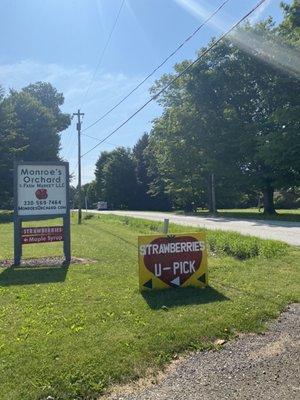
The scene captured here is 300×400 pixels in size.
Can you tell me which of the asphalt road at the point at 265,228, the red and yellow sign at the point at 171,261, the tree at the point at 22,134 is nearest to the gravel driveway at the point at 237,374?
the red and yellow sign at the point at 171,261

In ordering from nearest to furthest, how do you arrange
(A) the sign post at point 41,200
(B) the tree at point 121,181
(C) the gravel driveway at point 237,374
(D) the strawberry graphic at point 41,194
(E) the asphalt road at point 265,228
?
1. (C) the gravel driveway at point 237,374
2. (A) the sign post at point 41,200
3. (D) the strawberry graphic at point 41,194
4. (E) the asphalt road at point 265,228
5. (B) the tree at point 121,181

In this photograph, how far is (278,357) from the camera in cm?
471

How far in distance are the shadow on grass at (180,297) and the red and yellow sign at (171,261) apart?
181 millimetres

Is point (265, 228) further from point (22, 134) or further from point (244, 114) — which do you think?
point (22, 134)

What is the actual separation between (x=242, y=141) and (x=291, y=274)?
24879 millimetres

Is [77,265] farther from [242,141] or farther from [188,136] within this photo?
[188,136]

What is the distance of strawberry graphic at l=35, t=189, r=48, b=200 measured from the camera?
11.7 m

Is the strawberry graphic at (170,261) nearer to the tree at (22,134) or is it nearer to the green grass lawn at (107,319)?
the green grass lawn at (107,319)

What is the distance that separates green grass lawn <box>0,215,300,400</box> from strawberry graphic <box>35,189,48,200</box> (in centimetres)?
210

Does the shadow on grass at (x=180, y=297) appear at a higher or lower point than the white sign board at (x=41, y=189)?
lower

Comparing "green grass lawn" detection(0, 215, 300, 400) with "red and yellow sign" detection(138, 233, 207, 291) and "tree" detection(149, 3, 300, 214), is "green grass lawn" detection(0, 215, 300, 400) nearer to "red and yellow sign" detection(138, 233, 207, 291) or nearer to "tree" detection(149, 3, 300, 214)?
"red and yellow sign" detection(138, 233, 207, 291)

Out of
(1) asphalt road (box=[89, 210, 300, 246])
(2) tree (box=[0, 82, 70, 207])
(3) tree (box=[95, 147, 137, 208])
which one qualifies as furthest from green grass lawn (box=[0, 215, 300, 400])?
(3) tree (box=[95, 147, 137, 208])

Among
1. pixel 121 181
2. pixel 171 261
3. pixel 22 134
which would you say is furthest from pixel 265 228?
pixel 121 181

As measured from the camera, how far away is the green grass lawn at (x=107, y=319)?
168 inches
